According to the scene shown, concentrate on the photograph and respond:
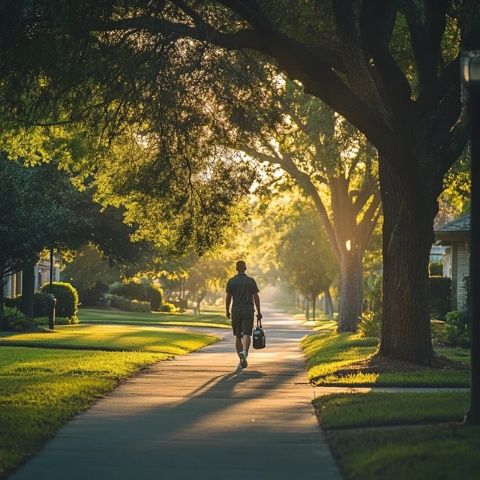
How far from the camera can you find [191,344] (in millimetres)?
29328

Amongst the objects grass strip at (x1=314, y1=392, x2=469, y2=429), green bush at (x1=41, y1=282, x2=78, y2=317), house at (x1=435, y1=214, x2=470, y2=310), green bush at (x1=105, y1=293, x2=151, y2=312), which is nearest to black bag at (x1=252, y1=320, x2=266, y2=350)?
grass strip at (x1=314, y1=392, x2=469, y2=429)

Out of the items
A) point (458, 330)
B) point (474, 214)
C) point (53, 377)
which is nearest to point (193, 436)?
point (474, 214)

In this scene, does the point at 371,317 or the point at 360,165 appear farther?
the point at 360,165

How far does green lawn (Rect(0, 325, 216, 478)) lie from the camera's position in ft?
32.3

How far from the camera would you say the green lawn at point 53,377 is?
388 inches

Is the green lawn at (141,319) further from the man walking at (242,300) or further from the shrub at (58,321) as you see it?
the man walking at (242,300)

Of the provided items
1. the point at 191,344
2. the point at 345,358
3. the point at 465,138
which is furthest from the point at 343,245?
the point at 465,138

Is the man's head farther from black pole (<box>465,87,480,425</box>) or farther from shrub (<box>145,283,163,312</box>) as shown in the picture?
shrub (<box>145,283,163,312</box>)

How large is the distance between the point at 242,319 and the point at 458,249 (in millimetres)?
19394

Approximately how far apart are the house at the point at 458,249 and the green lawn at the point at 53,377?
9.24 metres

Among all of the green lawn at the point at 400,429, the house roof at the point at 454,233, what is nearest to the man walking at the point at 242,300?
the green lawn at the point at 400,429

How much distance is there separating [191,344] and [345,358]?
8.87 metres

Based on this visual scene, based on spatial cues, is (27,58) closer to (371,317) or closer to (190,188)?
(190,188)

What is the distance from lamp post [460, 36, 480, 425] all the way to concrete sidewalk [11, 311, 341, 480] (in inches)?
62.9
